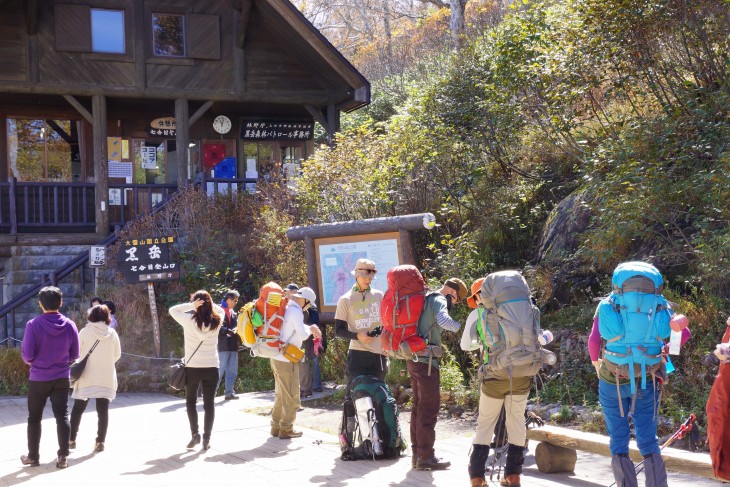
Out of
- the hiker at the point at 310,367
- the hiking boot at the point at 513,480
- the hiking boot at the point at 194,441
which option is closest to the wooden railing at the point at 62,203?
the hiker at the point at 310,367

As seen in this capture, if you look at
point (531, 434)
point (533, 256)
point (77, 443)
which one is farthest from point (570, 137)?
point (77, 443)

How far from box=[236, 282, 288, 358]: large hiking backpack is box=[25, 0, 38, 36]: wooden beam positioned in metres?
12.6

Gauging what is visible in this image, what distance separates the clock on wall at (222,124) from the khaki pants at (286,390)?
48.3 feet

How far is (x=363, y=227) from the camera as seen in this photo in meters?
11.2

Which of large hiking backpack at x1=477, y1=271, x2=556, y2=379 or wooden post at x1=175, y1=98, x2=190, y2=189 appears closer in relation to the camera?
large hiking backpack at x1=477, y1=271, x2=556, y2=379

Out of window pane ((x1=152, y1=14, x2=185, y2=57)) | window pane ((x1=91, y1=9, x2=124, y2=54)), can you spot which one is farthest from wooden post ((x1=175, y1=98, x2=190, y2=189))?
window pane ((x1=91, y1=9, x2=124, y2=54))

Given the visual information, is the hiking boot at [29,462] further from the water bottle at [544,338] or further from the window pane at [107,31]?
the window pane at [107,31]

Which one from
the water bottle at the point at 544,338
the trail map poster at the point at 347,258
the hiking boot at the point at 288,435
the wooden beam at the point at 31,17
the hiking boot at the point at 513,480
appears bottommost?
the hiking boot at the point at 513,480

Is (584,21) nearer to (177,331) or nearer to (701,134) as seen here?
(701,134)

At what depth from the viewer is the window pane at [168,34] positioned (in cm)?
2059

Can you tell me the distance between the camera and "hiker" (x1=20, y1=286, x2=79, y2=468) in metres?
8.23

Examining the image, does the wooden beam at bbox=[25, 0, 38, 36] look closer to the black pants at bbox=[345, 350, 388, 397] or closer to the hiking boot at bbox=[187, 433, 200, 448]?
the hiking boot at bbox=[187, 433, 200, 448]

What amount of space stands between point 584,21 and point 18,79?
12862 mm

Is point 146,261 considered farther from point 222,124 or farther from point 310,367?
point 222,124
